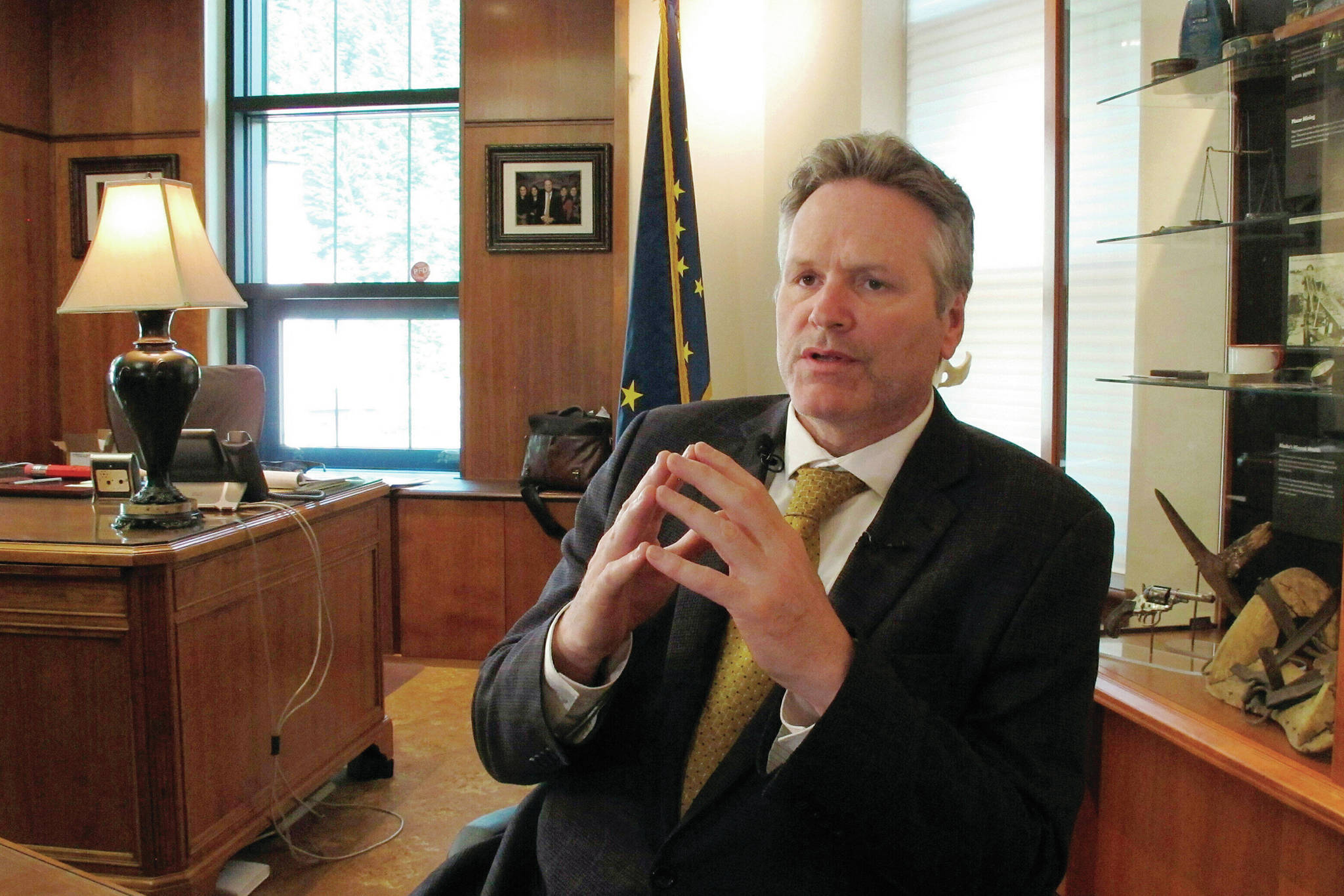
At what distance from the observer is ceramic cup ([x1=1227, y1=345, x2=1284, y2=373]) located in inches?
63.6

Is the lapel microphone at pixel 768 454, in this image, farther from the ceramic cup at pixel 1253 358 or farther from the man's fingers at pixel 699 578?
the ceramic cup at pixel 1253 358

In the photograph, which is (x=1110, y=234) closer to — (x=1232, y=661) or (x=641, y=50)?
(x=1232, y=661)

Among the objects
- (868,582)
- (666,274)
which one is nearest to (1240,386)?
(868,582)

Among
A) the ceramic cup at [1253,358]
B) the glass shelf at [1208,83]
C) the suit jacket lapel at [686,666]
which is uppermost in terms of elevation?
the glass shelf at [1208,83]

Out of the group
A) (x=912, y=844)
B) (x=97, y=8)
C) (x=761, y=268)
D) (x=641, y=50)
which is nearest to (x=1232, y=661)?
(x=912, y=844)

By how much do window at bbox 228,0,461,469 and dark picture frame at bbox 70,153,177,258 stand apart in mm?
315

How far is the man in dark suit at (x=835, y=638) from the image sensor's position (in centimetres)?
91

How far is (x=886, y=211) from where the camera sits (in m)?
1.15

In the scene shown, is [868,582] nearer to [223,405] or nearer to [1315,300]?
[1315,300]

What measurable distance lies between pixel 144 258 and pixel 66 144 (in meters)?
3.04

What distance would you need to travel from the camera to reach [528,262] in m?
4.20

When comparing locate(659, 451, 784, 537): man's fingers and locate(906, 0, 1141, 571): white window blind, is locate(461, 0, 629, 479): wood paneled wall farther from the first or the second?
locate(659, 451, 784, 537): man's fingers

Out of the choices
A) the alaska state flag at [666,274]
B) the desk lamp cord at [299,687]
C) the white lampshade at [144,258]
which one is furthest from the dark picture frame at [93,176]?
the desk lamp cord at [299,687]

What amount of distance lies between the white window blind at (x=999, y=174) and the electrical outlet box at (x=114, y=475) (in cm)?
217
